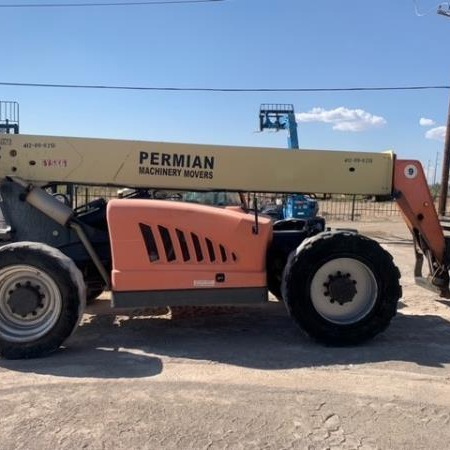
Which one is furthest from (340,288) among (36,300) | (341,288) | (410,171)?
(36,300)

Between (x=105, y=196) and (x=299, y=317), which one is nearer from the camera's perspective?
(x=299, y=317)

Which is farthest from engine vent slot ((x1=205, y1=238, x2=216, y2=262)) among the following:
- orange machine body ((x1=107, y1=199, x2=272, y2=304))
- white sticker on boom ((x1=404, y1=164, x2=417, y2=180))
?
white sticker on boom ((x1=404, y1=164, x2=417, y2=180))

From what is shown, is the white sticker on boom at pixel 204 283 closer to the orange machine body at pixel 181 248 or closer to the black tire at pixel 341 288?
the orange machine body at pixel 181 248

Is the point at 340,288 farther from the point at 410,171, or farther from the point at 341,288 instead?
the point at 410,171

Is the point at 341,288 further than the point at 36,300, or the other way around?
the point at 341,288

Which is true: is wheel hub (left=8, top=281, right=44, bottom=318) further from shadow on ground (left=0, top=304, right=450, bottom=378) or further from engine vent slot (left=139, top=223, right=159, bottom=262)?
engine vent slot (left=139, top=223, right=159, bottom=262)

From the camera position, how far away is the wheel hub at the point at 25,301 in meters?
5.83

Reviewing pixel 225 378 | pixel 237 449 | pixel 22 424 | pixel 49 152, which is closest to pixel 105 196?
pixel 49 152

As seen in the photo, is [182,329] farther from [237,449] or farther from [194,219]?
[237,449]

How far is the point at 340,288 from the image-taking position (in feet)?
20.3

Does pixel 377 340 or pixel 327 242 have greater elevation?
pixel 327 242

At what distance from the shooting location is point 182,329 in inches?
269

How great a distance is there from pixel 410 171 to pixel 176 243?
266 centimetres

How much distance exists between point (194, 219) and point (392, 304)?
2152 mm
